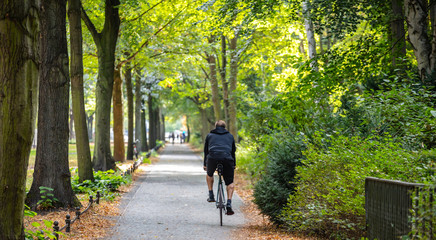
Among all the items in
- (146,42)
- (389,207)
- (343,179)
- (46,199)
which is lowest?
(46,199)

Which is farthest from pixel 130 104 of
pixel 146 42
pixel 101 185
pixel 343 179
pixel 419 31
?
pixel 343 179

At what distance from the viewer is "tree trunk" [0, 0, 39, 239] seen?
5.06 meters

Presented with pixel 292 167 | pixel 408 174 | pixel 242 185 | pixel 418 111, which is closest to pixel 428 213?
pixel 408 174

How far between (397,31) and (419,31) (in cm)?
205

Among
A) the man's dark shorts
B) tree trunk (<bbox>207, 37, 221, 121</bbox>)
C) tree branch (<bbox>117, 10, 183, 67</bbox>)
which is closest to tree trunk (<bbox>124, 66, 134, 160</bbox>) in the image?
tree branch (<bbox>117, 10, 183, 67</bbox>)

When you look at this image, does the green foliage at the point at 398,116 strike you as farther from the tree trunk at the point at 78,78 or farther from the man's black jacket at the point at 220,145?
the tree trunk at the point at 78,78

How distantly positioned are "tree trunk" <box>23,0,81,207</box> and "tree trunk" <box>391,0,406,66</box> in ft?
26.8

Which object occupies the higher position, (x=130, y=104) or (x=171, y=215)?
(x=130, y=104)

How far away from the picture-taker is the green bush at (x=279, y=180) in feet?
29.7

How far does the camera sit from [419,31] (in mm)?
10836

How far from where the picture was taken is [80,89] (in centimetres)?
1214

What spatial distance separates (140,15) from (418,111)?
13285 millimetres

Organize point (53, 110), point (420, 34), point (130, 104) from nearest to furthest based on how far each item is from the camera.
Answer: point (53, 110)
point (420, 34)
point (130, 104)

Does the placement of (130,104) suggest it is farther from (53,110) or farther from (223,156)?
(223,156)
